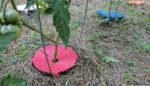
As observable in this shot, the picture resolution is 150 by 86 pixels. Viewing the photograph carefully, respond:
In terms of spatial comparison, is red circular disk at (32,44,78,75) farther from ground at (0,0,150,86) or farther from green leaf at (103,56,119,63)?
green leaf at (103,56,119,63)

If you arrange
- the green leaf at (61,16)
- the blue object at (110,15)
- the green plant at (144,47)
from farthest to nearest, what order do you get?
1. the blue object at (110,15)
2. the green plant at (144,47)
3. the green leaf at (61,16)

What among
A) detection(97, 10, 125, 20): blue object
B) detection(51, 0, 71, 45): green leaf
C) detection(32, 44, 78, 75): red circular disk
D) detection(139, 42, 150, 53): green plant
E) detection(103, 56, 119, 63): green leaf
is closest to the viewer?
detection(51, 0, 71, 45): green leaf

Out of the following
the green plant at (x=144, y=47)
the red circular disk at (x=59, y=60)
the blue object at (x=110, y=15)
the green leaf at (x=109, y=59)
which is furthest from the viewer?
the blue object at (x=110, y=15)

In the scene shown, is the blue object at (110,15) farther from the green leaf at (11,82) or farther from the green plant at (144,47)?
the green leaf at (11,82)

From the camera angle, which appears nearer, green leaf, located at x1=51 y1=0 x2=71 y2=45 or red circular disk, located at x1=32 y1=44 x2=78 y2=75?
green leaf, located at x1=51 y1=0 x2=71 y2=45

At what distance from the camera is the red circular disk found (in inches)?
52.8

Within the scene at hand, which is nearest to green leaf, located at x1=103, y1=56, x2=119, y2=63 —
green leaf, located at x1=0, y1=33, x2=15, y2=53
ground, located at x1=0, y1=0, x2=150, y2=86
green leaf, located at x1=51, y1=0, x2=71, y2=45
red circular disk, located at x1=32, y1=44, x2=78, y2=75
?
ground, located at x1=0, y1=0, x2=150, y2=86

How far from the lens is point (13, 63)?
4.88 ft

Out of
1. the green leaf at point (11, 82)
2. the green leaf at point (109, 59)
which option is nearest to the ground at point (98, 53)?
the green leaf at point (109, 59)

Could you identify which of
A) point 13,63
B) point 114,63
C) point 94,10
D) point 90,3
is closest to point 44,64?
point 13,63

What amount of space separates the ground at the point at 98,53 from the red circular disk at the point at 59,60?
4 cm

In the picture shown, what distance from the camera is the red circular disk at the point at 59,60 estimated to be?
1.34 metres

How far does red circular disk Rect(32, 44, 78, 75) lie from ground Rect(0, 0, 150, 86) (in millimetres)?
38

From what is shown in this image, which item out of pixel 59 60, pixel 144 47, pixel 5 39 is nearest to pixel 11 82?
pixel 5 39
